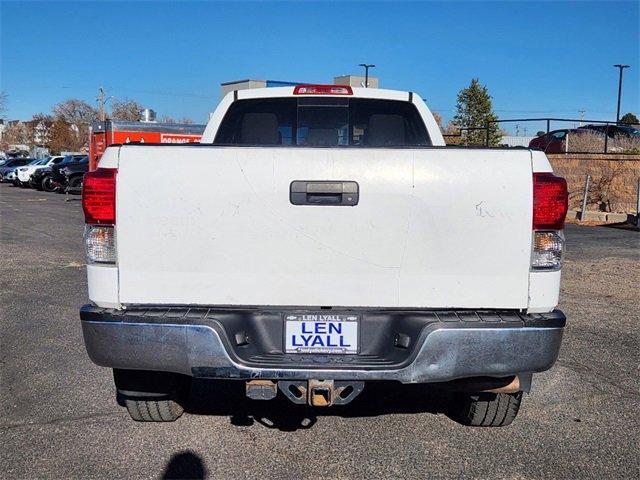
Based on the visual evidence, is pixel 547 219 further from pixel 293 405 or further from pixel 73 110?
pixel 73 110

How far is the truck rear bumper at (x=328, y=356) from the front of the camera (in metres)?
3.16

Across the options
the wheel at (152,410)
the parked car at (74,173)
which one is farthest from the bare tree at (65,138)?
the wheel at (152,410)

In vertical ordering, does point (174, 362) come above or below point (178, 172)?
below

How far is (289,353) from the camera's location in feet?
10.8

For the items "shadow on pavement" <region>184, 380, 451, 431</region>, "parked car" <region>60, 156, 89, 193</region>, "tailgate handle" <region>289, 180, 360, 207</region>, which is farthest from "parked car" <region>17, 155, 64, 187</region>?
"tailgate handle" <region>289, 180, 360, 207</region>

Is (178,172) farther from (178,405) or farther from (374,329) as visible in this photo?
(178,405)

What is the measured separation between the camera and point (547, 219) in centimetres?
323

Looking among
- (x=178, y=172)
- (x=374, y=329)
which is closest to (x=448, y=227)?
(x=374, y=329)

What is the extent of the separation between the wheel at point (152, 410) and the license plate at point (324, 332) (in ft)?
3.99

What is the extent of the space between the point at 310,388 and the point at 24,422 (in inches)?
81.7

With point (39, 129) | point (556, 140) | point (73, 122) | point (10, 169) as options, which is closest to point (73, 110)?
point (73, 122)

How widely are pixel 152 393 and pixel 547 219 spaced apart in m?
2.28

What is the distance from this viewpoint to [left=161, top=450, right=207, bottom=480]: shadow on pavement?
351 cm

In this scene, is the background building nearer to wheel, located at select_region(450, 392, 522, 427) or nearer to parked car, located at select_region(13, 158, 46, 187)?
wheel, located at select_region(450, 392, 522, 427)
